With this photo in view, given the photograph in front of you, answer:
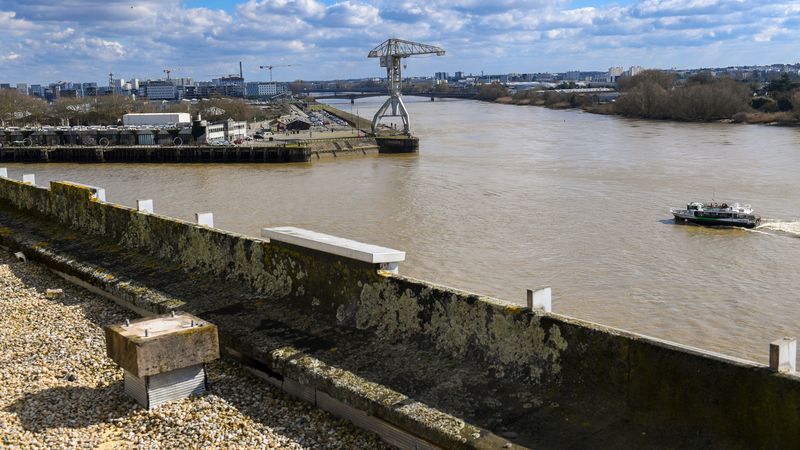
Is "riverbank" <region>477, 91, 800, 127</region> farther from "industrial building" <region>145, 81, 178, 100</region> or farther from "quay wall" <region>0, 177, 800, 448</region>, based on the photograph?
"industrial building" <region>145, 81, 178, 100</region>

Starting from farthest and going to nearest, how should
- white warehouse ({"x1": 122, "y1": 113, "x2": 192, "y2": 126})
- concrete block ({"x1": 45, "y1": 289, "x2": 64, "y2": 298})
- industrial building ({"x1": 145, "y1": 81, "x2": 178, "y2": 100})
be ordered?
industrial building ({"x1": 145, "y1": 81, "x2": 178, "y2": 100}), white warehouse ({"x1": 122, "y1": 113, "x2": 192, "y2": 126}), concrete block ({"x1": 45, "y1": 289, "x2": 64, "y2": 298})

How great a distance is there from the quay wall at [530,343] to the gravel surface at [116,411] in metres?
0.90

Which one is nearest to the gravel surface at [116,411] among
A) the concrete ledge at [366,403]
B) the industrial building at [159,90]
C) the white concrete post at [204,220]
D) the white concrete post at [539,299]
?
the concrete ledge at [366,403]

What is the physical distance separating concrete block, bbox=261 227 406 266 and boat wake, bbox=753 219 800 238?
14.1 metres

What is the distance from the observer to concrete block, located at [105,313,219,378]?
537 centimetres

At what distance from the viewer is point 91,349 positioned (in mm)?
6676

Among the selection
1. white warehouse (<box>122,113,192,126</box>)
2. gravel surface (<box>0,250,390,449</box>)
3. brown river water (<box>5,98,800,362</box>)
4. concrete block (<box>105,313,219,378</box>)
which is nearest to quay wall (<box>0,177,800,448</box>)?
gravel surface (<box>0,250,390,449</box>)

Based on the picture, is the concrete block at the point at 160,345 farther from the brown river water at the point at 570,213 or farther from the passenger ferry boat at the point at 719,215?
the passenger ferry boat at the point at 719,215

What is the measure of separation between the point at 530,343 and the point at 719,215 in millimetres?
15635

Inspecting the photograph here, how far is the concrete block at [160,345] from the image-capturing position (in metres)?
5.37

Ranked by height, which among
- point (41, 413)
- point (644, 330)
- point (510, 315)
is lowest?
point (644, 330)

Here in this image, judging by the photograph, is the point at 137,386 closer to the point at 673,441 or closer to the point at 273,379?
the point at 273,379

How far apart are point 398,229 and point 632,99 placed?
48459mm

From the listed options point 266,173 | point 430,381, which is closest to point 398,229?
point 430,381
